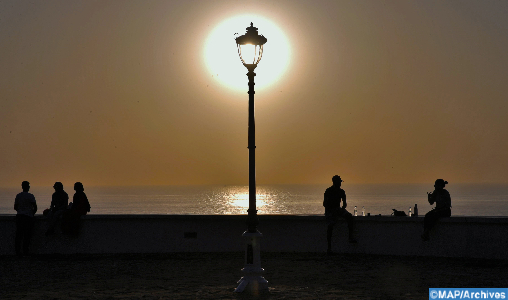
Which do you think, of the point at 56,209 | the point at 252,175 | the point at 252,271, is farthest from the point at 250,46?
the point at 56,209

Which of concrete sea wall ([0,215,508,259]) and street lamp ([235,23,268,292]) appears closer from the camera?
street lamp ([235,23,268,292])

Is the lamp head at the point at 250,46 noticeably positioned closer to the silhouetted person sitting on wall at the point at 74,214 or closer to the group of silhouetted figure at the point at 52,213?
the group of silhouetted figure at the point at 52,213

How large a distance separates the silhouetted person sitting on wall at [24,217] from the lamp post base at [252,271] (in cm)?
677

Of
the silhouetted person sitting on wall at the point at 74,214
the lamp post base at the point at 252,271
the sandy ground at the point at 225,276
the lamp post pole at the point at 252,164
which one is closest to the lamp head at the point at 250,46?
the lamp post pole at the point at 252,164

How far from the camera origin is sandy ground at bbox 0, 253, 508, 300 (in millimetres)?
10312

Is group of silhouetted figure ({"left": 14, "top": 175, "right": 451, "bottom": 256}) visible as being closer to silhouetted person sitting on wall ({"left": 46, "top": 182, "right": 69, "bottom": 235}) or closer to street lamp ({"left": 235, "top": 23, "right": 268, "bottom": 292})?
silhouetted person sitting on wall ({"left": 46, "top": 182, "right": 69, "bottom": 235})

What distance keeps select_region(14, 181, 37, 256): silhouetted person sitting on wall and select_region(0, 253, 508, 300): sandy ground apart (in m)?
0.43

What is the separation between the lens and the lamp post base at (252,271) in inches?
413

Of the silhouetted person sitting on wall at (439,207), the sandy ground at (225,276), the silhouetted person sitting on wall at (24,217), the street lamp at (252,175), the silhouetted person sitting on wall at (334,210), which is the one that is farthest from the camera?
the silhouetted person sitting on wall at (24,217)

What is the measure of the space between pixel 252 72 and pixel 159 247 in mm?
6451

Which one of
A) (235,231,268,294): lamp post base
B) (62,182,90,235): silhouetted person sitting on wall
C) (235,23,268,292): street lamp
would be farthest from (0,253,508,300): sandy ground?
(62,182,90,235): silhouetted person sitting on wall

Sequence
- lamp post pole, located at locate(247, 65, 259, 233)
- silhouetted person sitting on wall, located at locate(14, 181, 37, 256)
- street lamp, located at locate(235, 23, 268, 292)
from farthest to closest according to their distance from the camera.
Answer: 1. silhouetted person sitting on wall, located at locate(14, 181, 37, 256)
2. lamp post pole, located at locate(247, 65, 259, 233)
3. street lamp, located at locate(235, 23, 268, 292)

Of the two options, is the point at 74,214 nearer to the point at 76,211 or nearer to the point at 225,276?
the point at 76,211

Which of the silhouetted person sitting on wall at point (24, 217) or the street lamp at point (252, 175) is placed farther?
the silhouetted person sitting on wall at point (24, 217)
